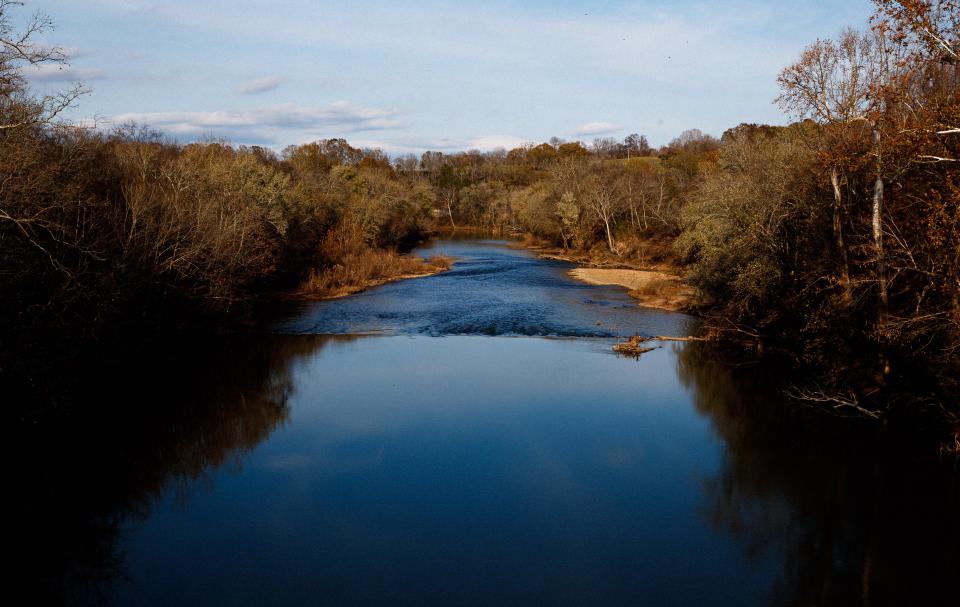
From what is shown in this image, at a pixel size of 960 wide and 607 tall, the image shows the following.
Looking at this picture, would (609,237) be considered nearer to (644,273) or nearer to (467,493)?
Answer: (644,273)

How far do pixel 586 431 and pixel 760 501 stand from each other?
4.96 metres

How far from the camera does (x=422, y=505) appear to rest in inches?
547

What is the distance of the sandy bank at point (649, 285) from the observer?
37.5 m

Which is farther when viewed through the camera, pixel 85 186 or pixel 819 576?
pixel 85 186

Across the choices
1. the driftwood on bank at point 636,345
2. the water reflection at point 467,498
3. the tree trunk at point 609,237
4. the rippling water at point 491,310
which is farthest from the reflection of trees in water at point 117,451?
the tree trunk at point 609,237

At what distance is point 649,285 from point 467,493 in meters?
28.3

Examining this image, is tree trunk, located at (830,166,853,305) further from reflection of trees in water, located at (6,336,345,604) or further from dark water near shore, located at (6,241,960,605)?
reflection of trees in water, located at (6,336,345,604)

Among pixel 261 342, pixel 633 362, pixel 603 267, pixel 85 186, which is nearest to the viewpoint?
pixel 85 186

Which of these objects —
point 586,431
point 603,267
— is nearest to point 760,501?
point 586,431

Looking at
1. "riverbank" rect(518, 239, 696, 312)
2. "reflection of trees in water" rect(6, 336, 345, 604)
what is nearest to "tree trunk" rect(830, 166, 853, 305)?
"riverbank" rect(518, 239, 696, 312)

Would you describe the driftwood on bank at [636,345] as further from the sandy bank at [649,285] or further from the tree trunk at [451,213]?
the tree trunk at [451,213]

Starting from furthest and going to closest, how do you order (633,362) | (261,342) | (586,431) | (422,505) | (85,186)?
(261,342), (633,362), (85,186), (586,431), (422,505)

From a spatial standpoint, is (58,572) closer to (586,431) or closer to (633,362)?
(586,431)

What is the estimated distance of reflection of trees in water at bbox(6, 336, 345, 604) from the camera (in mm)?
11984
